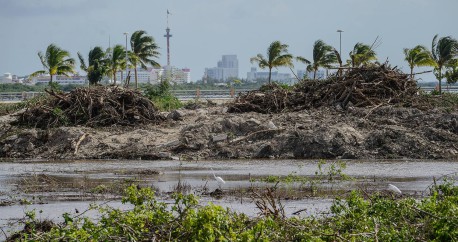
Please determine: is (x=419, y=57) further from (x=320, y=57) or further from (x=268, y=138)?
(x=268, y=138)

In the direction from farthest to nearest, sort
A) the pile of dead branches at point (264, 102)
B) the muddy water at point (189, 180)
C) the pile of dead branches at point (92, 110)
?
the pile of dead branches at point (264, 102)
the pile of dead branches at point (92, 110)
the muddy water at point (189, 180)

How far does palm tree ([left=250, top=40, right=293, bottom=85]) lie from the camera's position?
60719 millimetres

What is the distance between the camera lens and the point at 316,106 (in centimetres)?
3155

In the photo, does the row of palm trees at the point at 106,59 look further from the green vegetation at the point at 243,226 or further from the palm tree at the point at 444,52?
the green vegetation at the point at 243,226

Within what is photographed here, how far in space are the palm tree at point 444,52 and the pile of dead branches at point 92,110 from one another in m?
28.8

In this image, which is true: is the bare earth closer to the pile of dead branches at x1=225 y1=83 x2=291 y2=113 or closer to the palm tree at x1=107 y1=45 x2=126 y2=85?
the pile of dead branches at x1=225 y1=83 x2=291 y2=113

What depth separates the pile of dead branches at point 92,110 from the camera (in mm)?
30469

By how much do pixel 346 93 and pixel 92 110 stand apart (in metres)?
9.01

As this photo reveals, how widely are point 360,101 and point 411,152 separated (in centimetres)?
496

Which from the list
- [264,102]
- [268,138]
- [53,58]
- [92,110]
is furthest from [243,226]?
[53,58]

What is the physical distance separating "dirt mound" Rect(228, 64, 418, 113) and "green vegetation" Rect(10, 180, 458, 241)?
66.4ft

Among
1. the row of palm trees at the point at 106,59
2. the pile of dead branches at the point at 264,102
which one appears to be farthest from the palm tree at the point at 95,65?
the pile of dead branches at the point at 264,102

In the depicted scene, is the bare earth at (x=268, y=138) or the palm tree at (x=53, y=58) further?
the palm tree at (x=53, y=58)

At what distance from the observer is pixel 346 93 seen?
31406 mm
